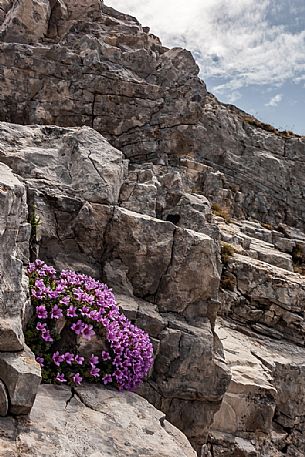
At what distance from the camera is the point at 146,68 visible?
90.4 feet

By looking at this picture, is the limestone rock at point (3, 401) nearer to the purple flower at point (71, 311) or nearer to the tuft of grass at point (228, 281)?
the purple flower at point (71, 311)

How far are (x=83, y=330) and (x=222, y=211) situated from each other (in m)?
28.4

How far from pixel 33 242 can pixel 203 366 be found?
5.30 metres

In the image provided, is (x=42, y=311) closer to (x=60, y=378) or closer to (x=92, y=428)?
(x=60, y=378)

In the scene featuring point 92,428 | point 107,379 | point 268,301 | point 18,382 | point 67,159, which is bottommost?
point 92,428

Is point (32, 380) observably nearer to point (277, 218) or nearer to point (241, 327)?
point (241, 327)

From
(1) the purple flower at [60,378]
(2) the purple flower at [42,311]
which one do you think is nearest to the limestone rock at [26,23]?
(2) the purple flower at [42,311]

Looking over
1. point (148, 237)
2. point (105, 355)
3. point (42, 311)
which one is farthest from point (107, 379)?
point (148, 237)

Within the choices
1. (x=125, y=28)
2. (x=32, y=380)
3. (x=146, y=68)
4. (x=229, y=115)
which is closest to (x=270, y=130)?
(x=229, y=115)

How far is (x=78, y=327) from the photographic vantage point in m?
7.94

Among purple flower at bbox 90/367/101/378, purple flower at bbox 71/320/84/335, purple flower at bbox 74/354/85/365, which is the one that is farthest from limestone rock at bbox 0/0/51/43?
purple flower at bbox 90/367/101/378

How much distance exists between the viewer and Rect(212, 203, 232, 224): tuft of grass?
32906 mm

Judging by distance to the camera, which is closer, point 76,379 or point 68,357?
point 76,379

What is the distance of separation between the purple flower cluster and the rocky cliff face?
1.88 feet
